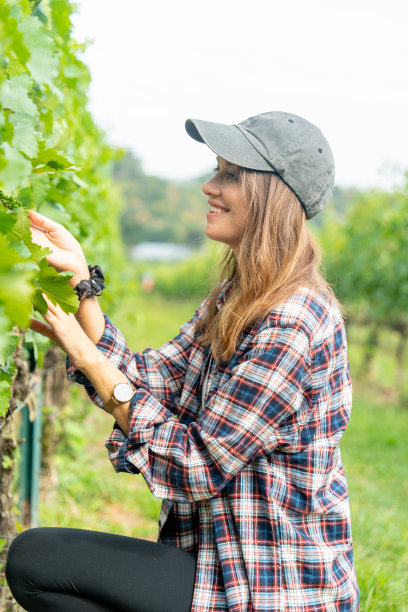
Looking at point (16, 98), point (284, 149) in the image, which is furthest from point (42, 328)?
point (284, 149)

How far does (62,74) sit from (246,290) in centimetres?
90

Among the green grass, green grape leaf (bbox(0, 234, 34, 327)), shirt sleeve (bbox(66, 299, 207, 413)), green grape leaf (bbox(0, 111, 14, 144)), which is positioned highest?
green grape leaf (bbox(0, 111, 14, 144))

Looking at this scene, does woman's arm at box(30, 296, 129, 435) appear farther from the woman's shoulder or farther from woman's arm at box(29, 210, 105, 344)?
the woman's shoulder

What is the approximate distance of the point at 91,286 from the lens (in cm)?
168

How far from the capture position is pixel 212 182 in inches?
72.2

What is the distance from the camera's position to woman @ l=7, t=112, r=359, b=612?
152 centimetres

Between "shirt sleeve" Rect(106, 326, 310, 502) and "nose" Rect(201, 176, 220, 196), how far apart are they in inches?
18.7

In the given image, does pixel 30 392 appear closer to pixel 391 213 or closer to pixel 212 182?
pixel 212 182

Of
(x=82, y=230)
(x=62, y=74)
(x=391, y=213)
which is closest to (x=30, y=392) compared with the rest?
(x=82, y=230)

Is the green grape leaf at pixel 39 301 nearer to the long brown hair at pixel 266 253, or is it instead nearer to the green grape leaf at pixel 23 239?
the green grape leaf at pixel 23 239

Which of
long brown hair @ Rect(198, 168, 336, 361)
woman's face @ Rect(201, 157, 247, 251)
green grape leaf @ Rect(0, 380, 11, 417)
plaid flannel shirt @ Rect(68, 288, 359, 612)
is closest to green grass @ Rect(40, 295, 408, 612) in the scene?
plaid flannel shirt @ Rect(68, 288, 359, 612)

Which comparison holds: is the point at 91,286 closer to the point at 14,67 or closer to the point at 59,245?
the point at 59,245

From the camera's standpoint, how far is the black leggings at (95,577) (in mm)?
1538

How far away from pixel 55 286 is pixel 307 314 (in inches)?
27.6
